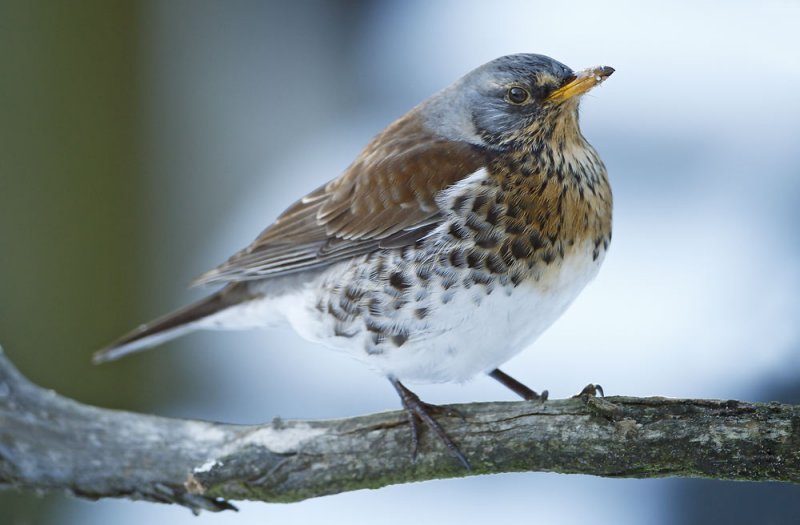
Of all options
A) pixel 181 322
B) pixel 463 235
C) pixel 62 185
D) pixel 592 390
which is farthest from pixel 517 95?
pixel 62 185

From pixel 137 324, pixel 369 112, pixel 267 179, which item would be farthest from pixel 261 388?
pixel 369 112

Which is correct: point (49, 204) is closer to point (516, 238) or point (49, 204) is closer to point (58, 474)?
point (58, 474)

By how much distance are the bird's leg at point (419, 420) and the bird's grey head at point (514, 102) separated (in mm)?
555

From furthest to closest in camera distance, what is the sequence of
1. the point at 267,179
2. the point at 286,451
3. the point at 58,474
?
the point at 267,179, the point at 58,474, the point at 286,451

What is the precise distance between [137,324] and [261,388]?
0.60m

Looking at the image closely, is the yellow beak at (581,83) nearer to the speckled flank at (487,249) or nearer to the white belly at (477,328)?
the speckled flank at (487,249)

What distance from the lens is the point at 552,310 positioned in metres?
1.93

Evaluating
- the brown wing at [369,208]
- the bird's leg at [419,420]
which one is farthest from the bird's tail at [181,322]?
the bird's leg at [419,420]

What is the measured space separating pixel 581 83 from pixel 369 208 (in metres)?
0.53

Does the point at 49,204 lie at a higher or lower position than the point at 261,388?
higher

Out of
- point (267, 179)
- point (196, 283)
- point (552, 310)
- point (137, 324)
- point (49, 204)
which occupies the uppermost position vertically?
point (267, 179)

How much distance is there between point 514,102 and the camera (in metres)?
1.93

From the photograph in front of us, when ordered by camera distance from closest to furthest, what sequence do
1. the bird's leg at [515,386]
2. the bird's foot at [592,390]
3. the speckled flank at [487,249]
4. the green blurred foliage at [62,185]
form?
1. the speckled flank at [487,249]
2. the bird's foot at [592,390]
3. the bird's leg at [515,386]
4. the green blurred foliage at [62,185]

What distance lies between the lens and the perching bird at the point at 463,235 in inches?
73.1
